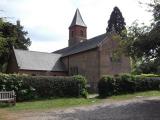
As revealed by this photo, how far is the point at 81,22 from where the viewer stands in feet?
211

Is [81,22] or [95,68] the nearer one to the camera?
[95,68]

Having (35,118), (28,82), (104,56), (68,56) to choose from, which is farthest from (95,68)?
(35,118)

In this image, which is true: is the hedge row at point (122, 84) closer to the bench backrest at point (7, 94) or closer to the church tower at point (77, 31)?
the bench backrest at point (7, 94)

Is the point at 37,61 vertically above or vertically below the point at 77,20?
below

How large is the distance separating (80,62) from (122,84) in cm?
1812

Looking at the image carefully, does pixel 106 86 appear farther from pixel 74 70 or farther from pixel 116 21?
pixel 116 21

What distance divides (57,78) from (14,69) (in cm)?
2135

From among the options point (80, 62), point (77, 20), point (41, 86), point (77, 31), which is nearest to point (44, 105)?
point (41, 86)

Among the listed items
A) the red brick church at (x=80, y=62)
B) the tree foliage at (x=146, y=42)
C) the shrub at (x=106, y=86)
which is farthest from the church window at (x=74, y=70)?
the tree foliage at (x=146, y=42)

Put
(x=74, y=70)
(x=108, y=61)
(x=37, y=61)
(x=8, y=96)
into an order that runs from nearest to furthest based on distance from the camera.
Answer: (x=8, y=96) → (x=108, y=61) → (x=37, y=61) → (x=74, y=70)

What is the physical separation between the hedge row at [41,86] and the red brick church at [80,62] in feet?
43.9

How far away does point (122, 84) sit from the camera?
95.6ft

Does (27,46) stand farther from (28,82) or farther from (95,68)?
(28,82)

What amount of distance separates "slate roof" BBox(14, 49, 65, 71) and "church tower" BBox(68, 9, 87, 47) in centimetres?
1267
